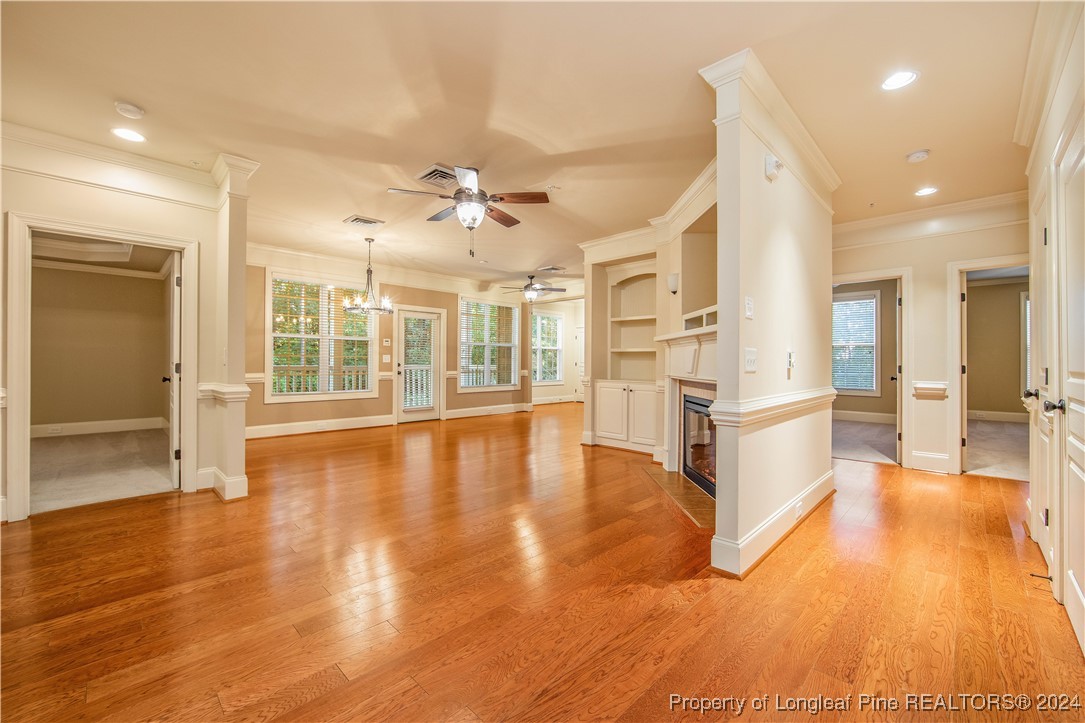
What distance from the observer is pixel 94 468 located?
4.67 metres

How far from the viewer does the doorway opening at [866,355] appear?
8008 mm

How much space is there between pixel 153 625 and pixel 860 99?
4.62 meters

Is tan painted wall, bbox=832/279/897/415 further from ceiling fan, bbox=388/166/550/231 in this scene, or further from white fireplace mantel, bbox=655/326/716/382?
ceiling fan, bbox=388/166/550/231

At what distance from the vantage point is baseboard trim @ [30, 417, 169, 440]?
21.7 feet

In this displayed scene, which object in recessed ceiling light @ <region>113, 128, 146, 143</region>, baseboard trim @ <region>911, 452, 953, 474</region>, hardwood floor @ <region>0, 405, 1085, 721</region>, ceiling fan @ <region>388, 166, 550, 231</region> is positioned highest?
recessed ceiling light @ <region>113, 128, 146, 143</region>

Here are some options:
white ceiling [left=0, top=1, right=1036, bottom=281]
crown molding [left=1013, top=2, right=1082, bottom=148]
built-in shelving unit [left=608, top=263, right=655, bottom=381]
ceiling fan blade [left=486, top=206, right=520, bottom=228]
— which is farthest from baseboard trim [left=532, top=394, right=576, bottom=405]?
crown molding [left=1013, top=2, right=1082, bottom=148]

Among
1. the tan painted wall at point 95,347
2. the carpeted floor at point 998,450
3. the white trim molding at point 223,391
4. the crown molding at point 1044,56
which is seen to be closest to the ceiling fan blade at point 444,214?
the white trim molding at point 223,391

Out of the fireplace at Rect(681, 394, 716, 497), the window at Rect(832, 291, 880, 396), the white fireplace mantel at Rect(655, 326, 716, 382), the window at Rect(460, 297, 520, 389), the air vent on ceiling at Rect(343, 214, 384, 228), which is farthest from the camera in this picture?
the window at Rect(460, 297, 520, 389)

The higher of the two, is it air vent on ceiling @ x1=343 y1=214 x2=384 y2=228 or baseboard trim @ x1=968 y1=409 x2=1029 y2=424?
air vent on ceiling @ x1=343 y1=214 x2=384 y2=228

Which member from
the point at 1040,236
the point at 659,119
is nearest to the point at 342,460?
the point at 659,119

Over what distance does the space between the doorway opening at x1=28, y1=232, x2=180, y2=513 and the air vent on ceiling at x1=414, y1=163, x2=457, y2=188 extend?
12.4ft

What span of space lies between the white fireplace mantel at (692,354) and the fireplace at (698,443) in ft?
0.90

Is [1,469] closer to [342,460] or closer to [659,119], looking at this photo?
[342,460]

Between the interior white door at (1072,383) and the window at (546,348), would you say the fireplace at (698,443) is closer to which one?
the interior white door at (1072,383)
